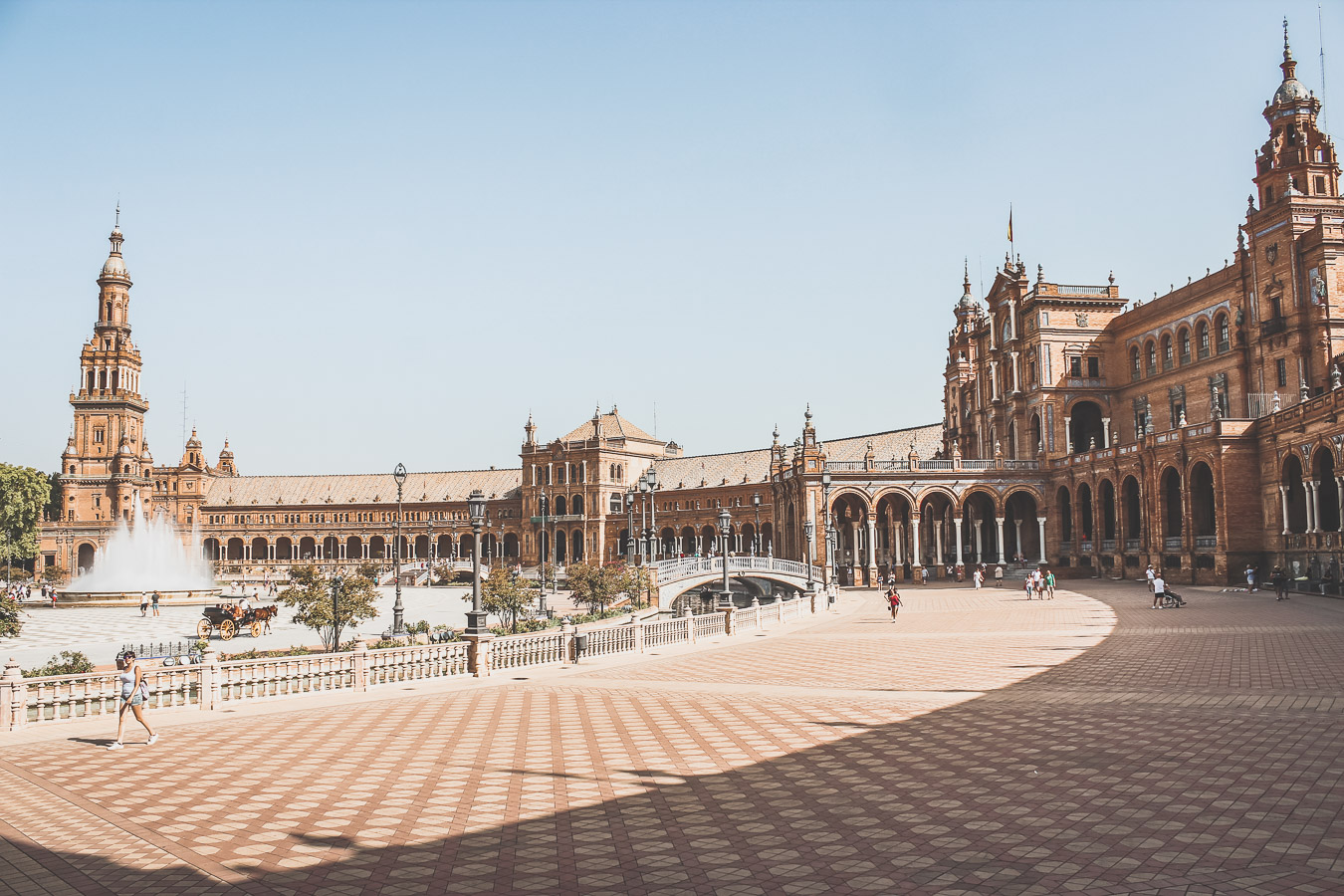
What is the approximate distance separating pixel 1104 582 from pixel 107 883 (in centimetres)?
5347

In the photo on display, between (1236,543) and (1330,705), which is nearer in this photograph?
(1330,705)

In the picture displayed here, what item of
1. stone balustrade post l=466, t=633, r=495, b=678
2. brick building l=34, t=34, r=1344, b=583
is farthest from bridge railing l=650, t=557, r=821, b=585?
stone balustrade post l=466, t=633, r=495, b=678

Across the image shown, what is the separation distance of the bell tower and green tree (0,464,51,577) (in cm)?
501

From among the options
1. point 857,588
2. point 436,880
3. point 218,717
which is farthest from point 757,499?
point 436,880

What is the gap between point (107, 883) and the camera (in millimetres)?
8438

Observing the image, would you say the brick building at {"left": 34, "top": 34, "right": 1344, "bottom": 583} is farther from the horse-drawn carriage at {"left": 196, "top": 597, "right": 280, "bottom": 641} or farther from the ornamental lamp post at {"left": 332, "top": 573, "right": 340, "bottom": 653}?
the horse-drawn carriage at {"left": 196, "top": 597, "right": 280, "bottom": 641}

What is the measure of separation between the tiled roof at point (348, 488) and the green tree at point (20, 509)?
76.3 feet

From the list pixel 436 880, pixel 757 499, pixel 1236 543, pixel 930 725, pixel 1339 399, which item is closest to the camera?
pixel 436 880

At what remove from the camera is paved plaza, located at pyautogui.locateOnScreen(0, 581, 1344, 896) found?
845 cm

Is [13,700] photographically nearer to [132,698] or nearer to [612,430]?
[132,698]

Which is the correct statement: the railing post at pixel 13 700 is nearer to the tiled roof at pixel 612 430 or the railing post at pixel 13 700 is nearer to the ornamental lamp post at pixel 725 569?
the ornamental lamp post at pixel 725 569

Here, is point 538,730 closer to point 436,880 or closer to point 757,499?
point 436,880

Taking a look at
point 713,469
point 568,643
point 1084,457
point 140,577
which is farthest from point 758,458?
point 568,643

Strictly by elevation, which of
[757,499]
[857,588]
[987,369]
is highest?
[987,369]
